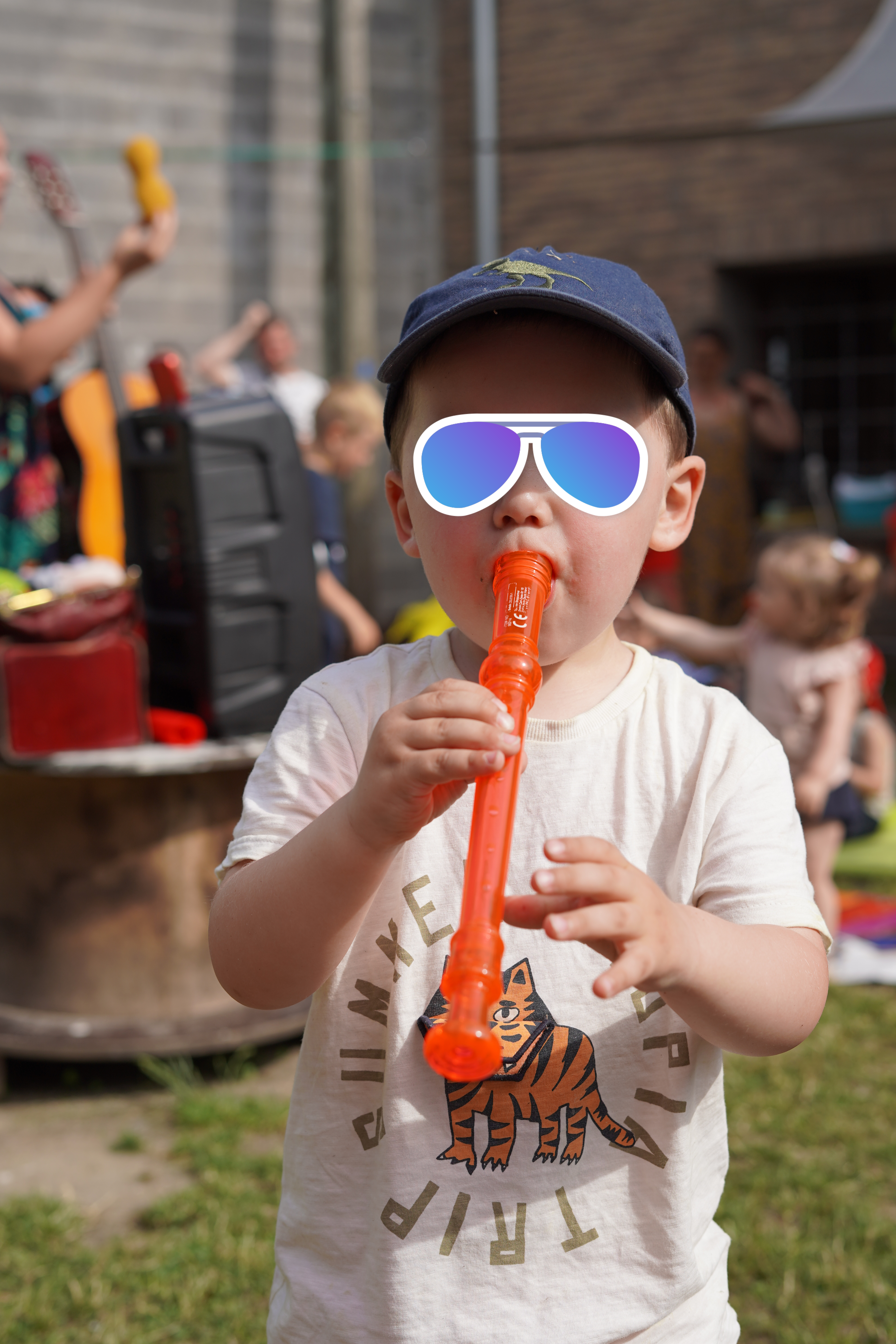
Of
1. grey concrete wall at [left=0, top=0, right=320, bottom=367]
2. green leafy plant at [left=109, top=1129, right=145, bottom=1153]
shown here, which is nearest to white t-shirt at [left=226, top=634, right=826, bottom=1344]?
green leafy plant at [left=109, top=1129, right=145, bottom=1153]

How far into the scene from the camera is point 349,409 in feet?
17.6

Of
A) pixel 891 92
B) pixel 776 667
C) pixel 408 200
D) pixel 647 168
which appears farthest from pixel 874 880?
pixel 647 168

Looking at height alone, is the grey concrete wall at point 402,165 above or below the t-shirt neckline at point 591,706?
above

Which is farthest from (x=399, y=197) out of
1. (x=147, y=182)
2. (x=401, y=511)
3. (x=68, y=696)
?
(x=401, y=511)

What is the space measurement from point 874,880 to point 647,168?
6232mm

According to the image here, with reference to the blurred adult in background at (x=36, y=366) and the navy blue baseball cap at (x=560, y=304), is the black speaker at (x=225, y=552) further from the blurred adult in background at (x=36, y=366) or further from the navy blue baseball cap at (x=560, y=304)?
the navy blue baseball cap at (x=560, y=304)

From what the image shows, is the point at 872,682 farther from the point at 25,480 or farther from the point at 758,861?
the point at 758,861

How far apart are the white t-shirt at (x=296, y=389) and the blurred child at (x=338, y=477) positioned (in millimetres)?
990

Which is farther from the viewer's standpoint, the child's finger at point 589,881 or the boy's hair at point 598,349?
the boy's hair at point 598,349

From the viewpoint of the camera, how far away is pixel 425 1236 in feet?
3.80

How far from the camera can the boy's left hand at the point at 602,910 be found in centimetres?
85

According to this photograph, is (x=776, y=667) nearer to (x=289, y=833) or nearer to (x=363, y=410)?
(x=363, y=410)

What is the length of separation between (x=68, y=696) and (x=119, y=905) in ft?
1.78

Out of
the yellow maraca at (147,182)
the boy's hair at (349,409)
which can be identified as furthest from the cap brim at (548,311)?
the boy's hair at (349,409)
